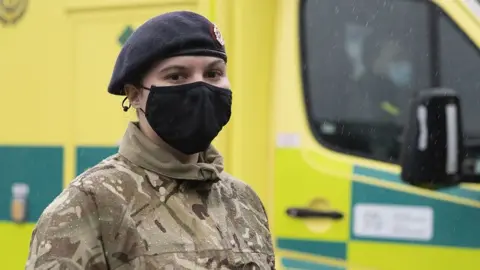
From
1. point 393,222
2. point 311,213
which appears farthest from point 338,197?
point 393,222

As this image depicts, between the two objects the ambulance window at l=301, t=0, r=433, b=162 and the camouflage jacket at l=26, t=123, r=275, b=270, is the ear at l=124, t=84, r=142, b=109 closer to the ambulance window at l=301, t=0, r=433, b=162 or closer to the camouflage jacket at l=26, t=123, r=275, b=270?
the camouflage jacket at l=26, t=123, r=275, b=270

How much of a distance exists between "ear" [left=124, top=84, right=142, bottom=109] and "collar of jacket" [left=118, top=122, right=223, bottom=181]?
0.05 meters

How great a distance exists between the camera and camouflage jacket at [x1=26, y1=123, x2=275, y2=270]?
4.58 feet

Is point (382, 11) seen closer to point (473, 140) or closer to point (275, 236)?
point (473, 140)

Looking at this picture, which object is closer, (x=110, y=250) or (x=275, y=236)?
(x=110, y=250)

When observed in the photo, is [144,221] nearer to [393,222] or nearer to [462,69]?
[393,222]

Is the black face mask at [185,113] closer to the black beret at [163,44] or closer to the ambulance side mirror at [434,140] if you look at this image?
the black beret at [163,44]

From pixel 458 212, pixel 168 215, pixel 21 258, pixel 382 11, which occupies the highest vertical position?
pixel 382 11

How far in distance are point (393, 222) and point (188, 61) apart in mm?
1529

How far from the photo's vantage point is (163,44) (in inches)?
59.0

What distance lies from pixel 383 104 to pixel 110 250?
1730mm

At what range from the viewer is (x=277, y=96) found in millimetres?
3051

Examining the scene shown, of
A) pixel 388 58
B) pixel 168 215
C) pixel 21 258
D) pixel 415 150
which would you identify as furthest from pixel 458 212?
pixel 21 258

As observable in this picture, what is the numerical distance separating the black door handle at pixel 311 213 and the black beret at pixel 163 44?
4.77ft
